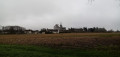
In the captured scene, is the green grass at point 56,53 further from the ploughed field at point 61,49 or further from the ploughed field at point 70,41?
the ploughed field at point 70,41

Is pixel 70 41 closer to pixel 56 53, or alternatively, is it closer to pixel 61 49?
pixel 61 49

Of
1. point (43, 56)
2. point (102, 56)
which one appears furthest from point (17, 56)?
point (102, 56)

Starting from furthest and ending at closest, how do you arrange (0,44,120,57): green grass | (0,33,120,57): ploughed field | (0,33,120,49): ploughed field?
1. (0,33,120,49): ploughed field
2. (0,33,120,57): ploughed field
3. (0,44,120,57): green grass

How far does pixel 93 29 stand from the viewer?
6969 inches

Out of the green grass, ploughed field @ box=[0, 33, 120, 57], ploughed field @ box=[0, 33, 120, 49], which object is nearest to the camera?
the green grass

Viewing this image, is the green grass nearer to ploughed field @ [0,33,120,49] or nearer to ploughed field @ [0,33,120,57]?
ploughed field @ [0,33,120,57]

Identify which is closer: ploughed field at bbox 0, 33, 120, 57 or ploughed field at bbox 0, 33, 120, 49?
ploughed field at bbox 0, 33, 120, 57

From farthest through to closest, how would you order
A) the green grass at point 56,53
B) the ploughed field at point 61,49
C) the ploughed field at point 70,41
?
the ploughed field at point 70,41, the ploughed field at point 61,49, the green grass at point 56,53

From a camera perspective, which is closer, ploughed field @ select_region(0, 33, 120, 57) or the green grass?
the green grass

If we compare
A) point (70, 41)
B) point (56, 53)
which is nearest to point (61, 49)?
point (56, 53)

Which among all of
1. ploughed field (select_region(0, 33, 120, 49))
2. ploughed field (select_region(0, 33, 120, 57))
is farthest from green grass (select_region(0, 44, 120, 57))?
ploughed field (select_region(0, 33, 120, 49))

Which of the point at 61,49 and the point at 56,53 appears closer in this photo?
the point at 56,53

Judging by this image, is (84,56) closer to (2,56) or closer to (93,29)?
(2,56)

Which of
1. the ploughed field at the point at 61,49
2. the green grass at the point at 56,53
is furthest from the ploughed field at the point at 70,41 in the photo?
the green grass at the point at 56,53
